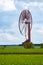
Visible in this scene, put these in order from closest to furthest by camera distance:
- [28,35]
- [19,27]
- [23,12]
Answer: [19,27], [23,12], [28,35]

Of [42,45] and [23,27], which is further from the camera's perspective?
[42,45]

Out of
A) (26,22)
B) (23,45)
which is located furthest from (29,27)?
(23,45)

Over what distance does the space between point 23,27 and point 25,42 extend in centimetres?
1002

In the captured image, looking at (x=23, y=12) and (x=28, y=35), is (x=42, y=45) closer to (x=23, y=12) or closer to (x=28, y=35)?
(x=28, y=35)

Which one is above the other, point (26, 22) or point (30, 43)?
point (26, 22)

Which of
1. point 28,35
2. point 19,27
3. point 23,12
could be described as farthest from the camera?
point 28,35

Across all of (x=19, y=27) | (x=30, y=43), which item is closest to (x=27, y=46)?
(x=30, y=43)

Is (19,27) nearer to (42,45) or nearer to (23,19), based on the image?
(23,19)

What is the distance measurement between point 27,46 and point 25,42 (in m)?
2.67

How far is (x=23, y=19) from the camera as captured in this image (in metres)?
110

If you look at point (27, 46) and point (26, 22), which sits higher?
point (26, 22)

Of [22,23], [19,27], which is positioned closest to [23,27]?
[22,23]

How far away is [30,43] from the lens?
116 meters

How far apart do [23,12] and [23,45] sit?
16.0 meters
